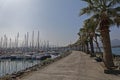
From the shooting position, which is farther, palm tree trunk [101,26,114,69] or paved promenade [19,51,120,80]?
palm tree trunk [101,26,114,69]

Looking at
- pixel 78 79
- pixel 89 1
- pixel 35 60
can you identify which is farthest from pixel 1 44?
pixel 78 79

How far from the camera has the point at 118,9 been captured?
24.3 metres

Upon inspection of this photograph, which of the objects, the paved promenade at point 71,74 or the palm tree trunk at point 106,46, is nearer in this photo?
the paved promenade at point 71,74

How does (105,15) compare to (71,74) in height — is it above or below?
above

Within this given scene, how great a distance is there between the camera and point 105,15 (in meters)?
23.9

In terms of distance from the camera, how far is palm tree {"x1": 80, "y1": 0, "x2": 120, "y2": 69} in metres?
24.1

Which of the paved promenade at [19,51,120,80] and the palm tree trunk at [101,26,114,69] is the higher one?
the palm tree trunk at [101,26,114,69]

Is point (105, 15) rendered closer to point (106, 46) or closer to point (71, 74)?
point (106, 46)

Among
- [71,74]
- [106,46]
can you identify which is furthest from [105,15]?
[71,74]

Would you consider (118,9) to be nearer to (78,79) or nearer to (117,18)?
(117,18)

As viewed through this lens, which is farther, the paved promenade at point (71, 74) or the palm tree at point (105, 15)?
the palm tree at point (105, 15)

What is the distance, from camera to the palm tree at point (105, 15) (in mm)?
24078

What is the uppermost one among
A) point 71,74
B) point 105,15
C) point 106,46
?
point 105,15

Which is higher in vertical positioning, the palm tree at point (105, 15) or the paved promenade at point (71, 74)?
the palm tree at point (105, 15)
